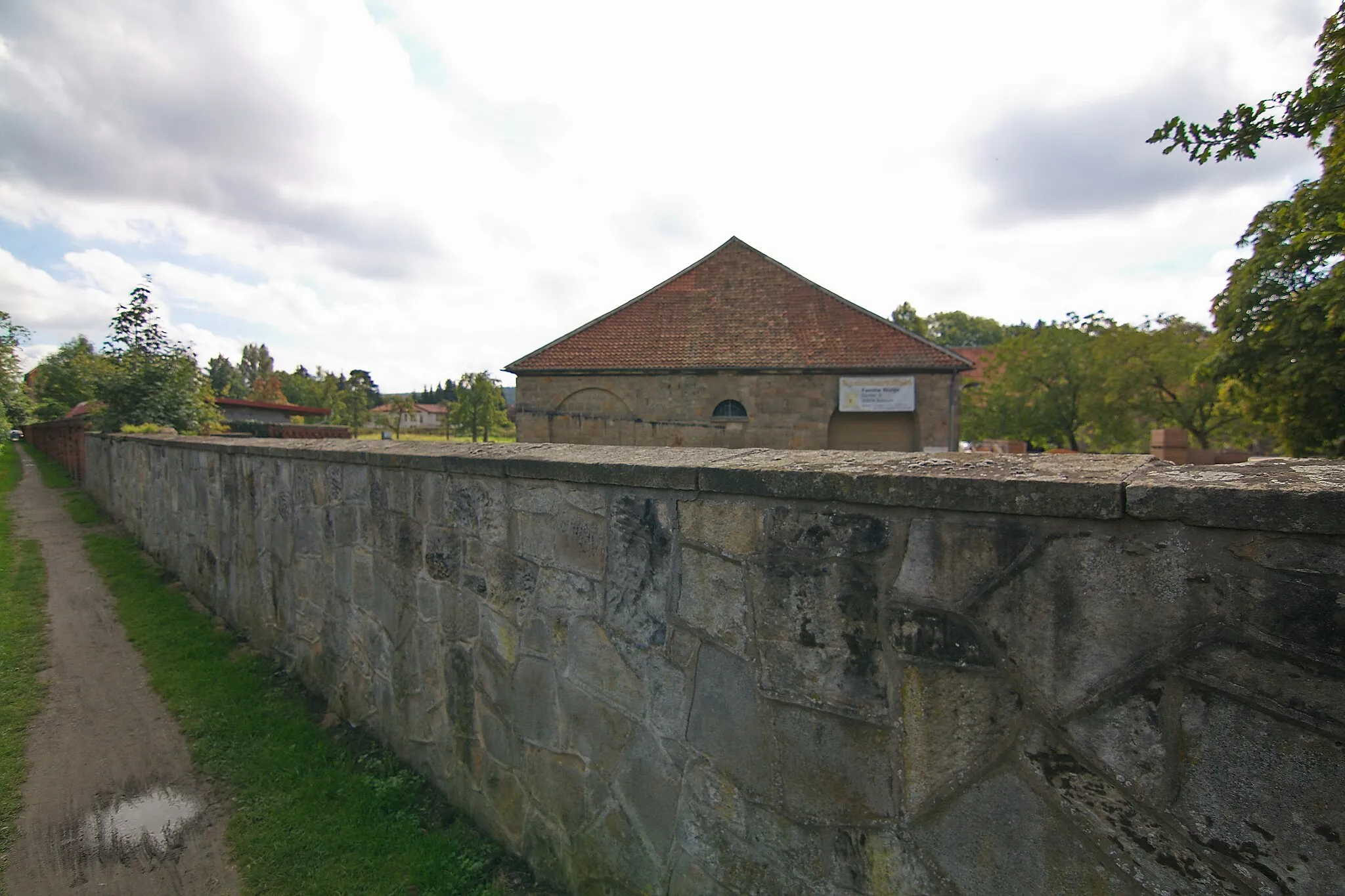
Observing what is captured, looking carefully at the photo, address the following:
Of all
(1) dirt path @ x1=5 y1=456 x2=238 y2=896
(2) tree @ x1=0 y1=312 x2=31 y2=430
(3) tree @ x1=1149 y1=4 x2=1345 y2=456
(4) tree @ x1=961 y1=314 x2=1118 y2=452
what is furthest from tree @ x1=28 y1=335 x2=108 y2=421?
(4) tree @ x1=961 y1=314 x2=1118 y2=452

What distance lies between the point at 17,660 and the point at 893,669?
255 inches

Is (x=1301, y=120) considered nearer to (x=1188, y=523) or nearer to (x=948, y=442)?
(x=1188, y=523)

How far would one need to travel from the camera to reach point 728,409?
20.0 meters

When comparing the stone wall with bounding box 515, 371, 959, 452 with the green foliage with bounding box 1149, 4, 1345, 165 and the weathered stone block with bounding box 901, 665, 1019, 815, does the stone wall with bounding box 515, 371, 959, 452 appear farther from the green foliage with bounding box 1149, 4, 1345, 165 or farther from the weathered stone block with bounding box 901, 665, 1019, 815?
the weathered stone block with bounding box 901, 665, 1019, 815

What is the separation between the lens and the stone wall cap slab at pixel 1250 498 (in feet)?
3.00

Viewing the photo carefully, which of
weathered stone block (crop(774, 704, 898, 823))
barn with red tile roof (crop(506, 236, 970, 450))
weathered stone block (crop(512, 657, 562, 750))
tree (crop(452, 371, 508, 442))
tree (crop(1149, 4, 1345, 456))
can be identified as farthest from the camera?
tree (crop(452, 371, 508, 442))

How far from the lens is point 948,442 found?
1902cm

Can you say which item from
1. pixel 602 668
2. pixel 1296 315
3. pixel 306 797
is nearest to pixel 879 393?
pixel 1296 315

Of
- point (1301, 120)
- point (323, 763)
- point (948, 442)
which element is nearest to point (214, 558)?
point (323, 763)

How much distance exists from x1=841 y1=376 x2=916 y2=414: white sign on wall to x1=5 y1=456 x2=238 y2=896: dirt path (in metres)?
17.2

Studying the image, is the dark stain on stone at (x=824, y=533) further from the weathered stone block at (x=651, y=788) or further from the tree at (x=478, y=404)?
the tree at (x=478, y=404)

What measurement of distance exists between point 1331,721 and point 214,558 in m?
6.91

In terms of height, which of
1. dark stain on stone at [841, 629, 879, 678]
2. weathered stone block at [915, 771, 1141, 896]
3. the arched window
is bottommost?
weathered stone block at [915, 771, 1141, 896]

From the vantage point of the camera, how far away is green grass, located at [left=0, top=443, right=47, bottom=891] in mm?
3229
